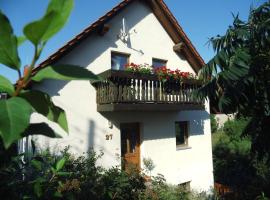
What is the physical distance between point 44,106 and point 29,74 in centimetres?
11

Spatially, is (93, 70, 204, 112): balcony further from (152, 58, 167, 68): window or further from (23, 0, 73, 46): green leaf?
(23, 0, 73, 46): green leaf

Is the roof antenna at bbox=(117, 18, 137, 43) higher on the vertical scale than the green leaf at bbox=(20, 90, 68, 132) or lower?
higher

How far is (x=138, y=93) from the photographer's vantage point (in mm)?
9180

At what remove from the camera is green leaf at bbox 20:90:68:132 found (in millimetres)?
734

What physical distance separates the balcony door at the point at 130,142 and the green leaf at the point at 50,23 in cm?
977

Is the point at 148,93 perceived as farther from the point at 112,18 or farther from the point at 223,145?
the point at 223,145

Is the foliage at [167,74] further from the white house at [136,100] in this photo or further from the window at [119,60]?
the window at [119,60]

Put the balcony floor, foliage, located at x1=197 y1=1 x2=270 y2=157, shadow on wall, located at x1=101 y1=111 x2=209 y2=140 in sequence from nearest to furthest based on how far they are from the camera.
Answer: foliage, located at x1=197 y1=1 x2=270 y2=157, the balcony floor, shadow on wall, located at x1=101 y1=111 x2=209 y2=140

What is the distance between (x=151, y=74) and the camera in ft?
31.5

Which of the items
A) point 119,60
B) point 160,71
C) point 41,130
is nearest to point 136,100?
point 160,71

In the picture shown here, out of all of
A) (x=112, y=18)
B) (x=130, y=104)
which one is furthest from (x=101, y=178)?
(x=112, y=18)

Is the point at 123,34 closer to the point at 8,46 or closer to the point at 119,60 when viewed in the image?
the point at 119,60

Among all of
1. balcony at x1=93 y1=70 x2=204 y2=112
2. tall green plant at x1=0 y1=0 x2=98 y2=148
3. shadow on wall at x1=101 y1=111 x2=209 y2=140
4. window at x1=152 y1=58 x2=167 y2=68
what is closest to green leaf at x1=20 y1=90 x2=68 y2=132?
tall green plant at x1=0 y1=0 x2=98 y2=148

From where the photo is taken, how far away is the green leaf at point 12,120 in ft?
1.78
